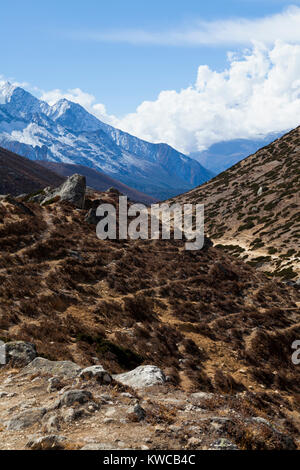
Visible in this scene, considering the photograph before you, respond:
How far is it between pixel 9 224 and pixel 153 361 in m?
19.1

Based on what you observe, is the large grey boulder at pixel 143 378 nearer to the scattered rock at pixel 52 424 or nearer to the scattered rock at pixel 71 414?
the scattered rock at pixel 71 414

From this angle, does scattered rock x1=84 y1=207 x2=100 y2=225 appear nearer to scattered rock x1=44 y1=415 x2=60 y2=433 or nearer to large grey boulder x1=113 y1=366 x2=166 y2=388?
large grey boulder x1=113 y1=366 x2=166 y2=388

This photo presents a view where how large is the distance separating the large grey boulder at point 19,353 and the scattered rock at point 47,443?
20.2 ft

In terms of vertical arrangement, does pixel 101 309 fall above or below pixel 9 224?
below

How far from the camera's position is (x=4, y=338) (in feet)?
52.6

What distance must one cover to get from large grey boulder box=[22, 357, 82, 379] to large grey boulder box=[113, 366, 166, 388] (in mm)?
2004

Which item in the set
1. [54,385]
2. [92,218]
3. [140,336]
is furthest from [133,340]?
[92,218]

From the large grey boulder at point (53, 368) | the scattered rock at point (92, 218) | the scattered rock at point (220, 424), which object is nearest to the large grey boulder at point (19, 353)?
the large grey boulder at point (53, 368)

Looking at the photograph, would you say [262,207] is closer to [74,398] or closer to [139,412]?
[139,412]

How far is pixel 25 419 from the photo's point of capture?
9609 millimetres

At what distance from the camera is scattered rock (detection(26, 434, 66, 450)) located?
7.95m
